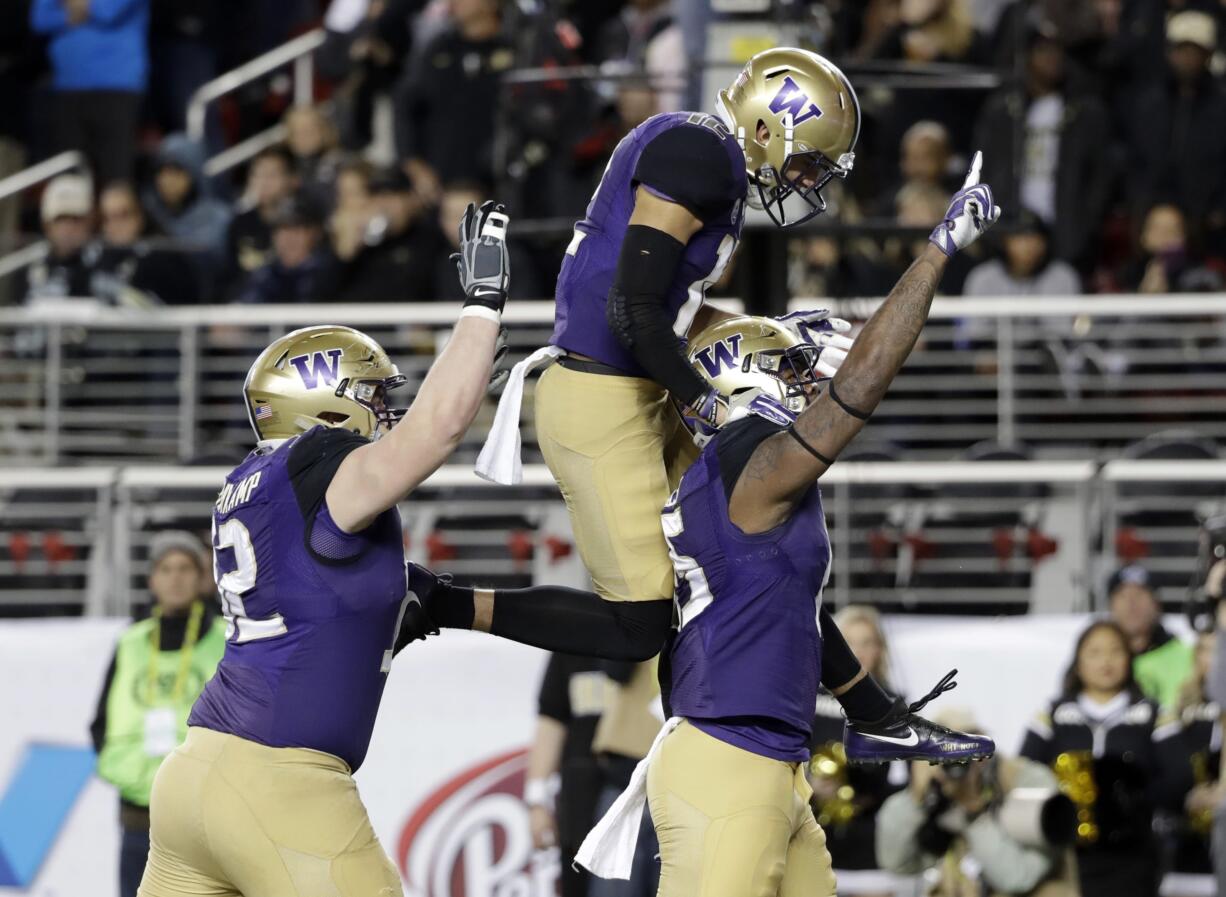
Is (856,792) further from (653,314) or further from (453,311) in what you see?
(653,314)

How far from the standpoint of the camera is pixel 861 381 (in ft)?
18.1

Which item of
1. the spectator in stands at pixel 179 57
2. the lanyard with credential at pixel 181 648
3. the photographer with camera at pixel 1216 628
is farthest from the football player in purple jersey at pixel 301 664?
the spectator in stands at pixel 179 57

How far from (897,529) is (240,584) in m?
5.37

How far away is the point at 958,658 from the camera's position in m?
9.66

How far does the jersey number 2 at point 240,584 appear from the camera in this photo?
5.79m

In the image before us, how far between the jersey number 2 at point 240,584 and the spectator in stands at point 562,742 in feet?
10.7

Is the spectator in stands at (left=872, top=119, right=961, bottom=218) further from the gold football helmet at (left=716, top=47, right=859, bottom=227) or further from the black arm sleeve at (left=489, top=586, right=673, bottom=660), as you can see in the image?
the black arm sleeve at (left=489, top=586, right=673, bottom=660)

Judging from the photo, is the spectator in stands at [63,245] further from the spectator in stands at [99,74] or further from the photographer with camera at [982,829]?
the photographer with camera at [982,829]

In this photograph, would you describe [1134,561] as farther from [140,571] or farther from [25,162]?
[25,162]

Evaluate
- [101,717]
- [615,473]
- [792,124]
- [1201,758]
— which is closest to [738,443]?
[615,473]

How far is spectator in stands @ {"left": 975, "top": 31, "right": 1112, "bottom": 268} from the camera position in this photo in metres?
12.3

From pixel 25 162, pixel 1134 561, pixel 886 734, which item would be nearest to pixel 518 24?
pixel 1134 561

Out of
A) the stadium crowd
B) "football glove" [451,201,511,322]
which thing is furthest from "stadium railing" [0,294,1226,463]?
"football glove" [451,201,511,322]

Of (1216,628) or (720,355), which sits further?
(1216,628)
